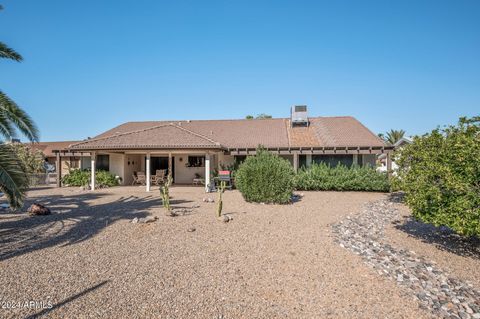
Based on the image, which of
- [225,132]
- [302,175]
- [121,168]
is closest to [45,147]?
[121,168]

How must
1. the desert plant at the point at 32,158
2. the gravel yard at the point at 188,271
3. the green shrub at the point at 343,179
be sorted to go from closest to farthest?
the gravel yard at the point at 188,271, the green shrub at the point at 343,179, the desert plant at the point at 32,158

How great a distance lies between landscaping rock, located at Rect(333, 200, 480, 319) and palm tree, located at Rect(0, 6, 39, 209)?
7550mm

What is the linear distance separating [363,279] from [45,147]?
36899 mm

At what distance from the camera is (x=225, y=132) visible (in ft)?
73.8

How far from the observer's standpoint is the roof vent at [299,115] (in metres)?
22.8

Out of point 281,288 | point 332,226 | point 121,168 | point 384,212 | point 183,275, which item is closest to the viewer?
point 281,288

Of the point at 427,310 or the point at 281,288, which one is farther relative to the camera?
the point at 281,288

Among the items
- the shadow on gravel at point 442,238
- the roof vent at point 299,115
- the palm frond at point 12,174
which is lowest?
the shadow on gravel at point 442,238

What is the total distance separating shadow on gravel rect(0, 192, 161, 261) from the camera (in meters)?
6.20

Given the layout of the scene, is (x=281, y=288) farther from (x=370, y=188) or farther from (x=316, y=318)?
(x=370, y=188)

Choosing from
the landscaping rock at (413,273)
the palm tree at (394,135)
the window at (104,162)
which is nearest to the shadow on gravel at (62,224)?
the landscaping rock at (413,273)

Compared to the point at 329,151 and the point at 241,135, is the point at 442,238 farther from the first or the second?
the point at 241,135

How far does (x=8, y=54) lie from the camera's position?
23.1ft

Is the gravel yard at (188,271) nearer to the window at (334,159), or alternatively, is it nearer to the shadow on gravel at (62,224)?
the shadow on gravel at (62,224)
